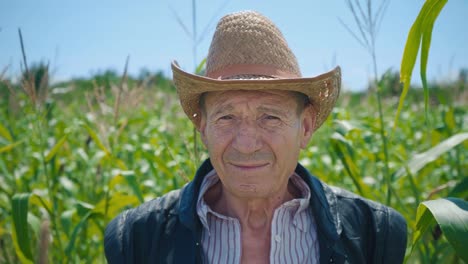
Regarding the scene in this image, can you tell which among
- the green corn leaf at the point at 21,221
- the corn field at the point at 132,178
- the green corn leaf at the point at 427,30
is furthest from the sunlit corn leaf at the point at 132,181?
the green corn leaf at the point at 427,30

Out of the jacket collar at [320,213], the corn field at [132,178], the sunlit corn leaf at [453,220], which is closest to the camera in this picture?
the sunlit corn leaf at [453,220]

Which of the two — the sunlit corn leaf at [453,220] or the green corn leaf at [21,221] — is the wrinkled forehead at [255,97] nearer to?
the sunlit corn leaf at [453,220]

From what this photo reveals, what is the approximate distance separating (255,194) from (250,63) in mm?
516

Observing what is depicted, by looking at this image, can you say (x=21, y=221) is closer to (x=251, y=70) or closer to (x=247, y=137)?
(x=247, y=137)

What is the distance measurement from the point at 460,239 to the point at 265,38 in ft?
3.24

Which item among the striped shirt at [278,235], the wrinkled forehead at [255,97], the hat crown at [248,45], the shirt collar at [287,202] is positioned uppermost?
the hat crown at [248,45]

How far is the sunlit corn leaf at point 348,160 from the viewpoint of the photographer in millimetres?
2121

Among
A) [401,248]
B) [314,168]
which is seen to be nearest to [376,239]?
[401,248]

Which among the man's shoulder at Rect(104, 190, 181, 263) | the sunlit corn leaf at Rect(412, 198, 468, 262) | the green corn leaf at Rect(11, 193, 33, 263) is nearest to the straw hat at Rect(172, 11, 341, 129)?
the man's shoulder at Rect(104, 190, 181, 263)

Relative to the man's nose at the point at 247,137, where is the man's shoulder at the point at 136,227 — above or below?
below

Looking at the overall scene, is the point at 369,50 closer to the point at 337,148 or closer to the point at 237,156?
the point at 337,148

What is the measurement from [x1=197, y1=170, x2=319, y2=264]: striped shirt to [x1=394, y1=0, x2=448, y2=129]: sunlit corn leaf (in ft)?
2.35

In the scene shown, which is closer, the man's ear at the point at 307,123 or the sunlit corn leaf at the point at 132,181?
the man's ear at the point at 307,123

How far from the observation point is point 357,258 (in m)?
1.62
